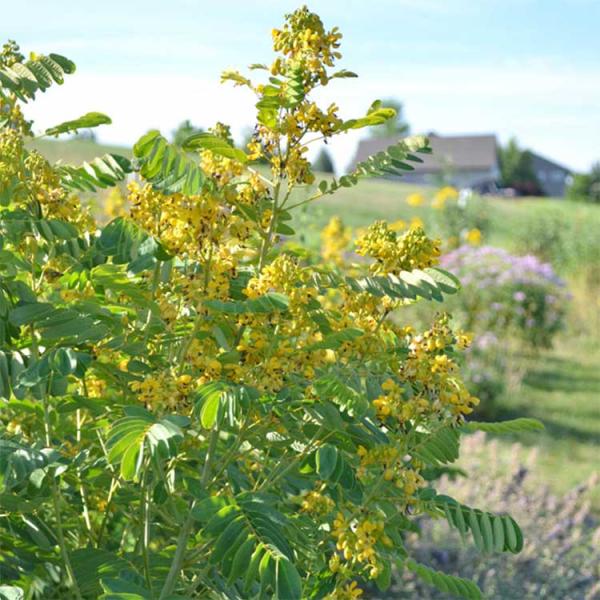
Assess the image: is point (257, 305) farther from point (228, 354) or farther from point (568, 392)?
point (568, 392)

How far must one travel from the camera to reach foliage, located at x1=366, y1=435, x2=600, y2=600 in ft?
16.4

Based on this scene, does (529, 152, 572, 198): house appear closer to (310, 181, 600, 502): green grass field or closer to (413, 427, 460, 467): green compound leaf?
(310, 181, 600, 502): green grass field

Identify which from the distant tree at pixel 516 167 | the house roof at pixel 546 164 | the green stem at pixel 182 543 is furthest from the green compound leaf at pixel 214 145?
the house roof at pixel 546 164

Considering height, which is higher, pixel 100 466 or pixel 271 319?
pixel 271 319

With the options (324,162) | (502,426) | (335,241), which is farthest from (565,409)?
(324,162)

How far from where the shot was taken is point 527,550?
208 inches

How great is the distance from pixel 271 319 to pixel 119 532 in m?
1.46

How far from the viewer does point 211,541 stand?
218 cm

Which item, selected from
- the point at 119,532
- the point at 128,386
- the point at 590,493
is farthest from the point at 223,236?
the point at 590,493

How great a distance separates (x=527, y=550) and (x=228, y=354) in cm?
364

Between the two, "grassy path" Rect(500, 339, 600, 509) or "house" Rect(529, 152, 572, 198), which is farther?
"house" Rect(529, 152, 572, 198)

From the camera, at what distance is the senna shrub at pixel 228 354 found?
6.68ft

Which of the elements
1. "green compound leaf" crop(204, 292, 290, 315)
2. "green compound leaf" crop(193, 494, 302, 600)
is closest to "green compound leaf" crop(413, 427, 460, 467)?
"green compound leaf" crop(193, 494, 302, 600)

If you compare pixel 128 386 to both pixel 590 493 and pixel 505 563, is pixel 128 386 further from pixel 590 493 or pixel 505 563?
pixel 590 493
